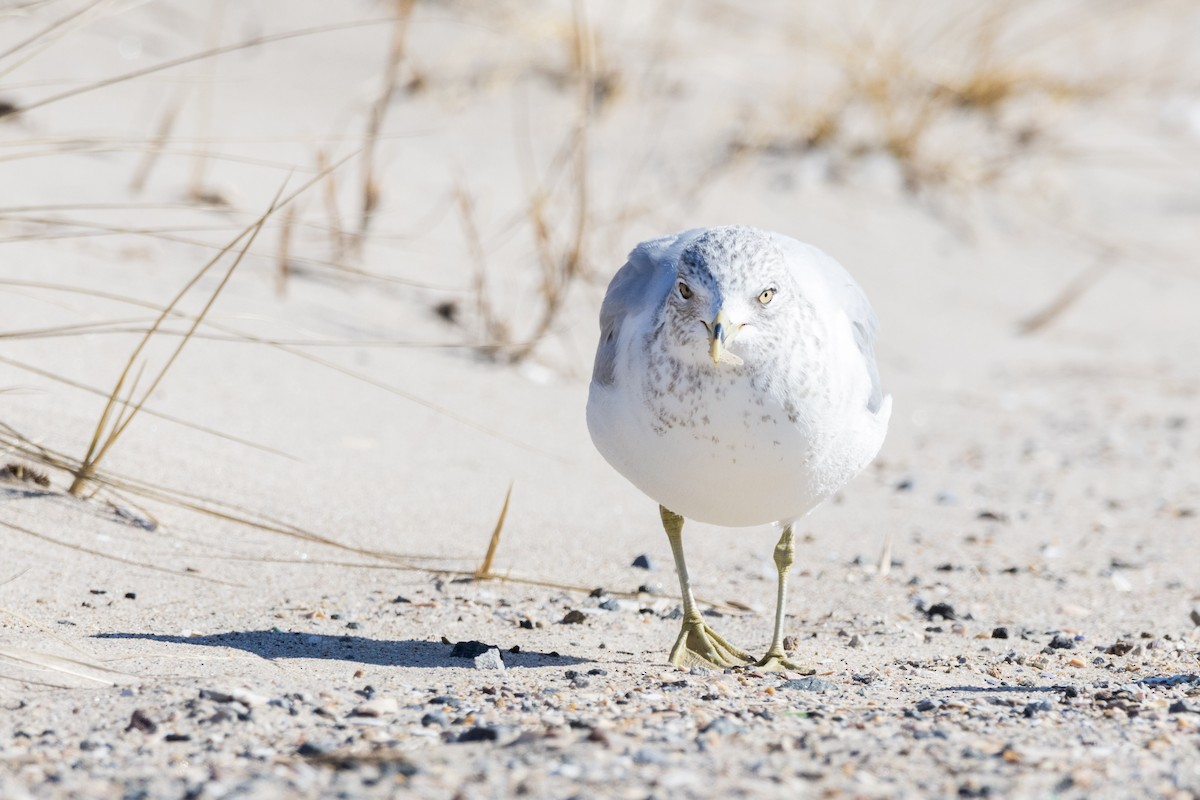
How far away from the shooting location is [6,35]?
782 cm

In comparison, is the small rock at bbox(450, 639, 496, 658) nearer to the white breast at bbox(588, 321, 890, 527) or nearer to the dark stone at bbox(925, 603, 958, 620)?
the white breast at bbox(588, 321, 890, 527)

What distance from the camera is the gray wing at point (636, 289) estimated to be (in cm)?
338

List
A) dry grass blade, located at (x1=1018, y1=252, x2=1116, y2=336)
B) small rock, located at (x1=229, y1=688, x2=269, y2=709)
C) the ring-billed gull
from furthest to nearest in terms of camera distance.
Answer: dry grass blade, located at (x1=1018, y1=252, x2=1116, y2=336) → the ring-billed gull → small rock, located at (x1=229, y1=688, x2=269, y2=709)

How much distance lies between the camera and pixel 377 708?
2.84 m

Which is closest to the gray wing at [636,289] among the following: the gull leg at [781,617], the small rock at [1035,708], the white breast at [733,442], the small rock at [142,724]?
the white breast at [733,442]

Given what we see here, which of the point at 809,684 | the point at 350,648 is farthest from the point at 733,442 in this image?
the point at 350,648

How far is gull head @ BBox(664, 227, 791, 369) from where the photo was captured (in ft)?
9.90

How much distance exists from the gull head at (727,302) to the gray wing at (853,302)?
32 cm

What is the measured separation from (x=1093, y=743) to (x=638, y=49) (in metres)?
7.62

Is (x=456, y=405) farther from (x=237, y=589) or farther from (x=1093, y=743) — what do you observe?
(x=1093, y=743)

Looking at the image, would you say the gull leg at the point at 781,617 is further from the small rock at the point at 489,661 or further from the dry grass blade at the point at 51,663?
the dry grass blade at the point at 51,663

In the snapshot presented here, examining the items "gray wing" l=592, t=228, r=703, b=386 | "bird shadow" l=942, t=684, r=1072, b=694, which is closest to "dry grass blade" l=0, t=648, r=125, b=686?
"gray wing" l=592, t=228, r=703, b=386

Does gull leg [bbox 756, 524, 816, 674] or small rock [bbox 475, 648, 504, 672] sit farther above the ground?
gull leg [bbox 756, 524, 816, 674]

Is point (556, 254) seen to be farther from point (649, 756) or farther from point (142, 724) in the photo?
point (649, 756)
